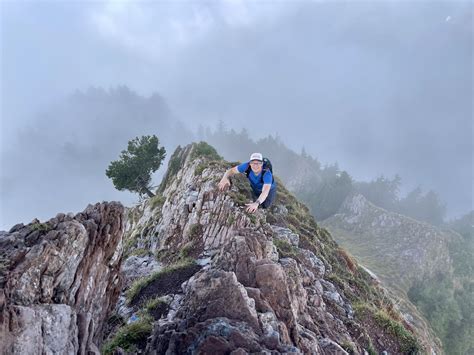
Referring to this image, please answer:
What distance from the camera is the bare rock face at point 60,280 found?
23.4ft

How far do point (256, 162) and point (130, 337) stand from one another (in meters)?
8.35

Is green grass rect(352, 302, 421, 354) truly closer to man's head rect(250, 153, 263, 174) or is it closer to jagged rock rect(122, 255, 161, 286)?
man's head rect(250, 153, 263, 174)

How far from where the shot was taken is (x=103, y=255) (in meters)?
10.6

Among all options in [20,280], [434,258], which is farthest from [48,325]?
[434,258]

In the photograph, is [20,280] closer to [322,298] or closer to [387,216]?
[322,298]

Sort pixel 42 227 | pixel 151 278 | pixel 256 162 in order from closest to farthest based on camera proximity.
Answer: pixel 42 227 < pixel 256 162 < pixel 151 278

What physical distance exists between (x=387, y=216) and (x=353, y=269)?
94095mm

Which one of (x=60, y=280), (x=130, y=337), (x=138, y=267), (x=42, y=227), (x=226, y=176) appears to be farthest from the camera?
(x=138, y=267)

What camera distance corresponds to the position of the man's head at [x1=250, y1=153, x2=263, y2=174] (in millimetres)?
14414

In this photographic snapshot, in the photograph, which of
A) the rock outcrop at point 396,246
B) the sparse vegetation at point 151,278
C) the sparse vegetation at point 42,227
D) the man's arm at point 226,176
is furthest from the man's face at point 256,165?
the rock outcrop at point 396,246

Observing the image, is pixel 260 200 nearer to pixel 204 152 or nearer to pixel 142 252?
pixel 142 252

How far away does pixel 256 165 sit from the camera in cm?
1464

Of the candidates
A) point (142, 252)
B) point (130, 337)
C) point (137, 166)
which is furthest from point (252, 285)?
point (137, 166)

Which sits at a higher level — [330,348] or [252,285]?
[252,285]
